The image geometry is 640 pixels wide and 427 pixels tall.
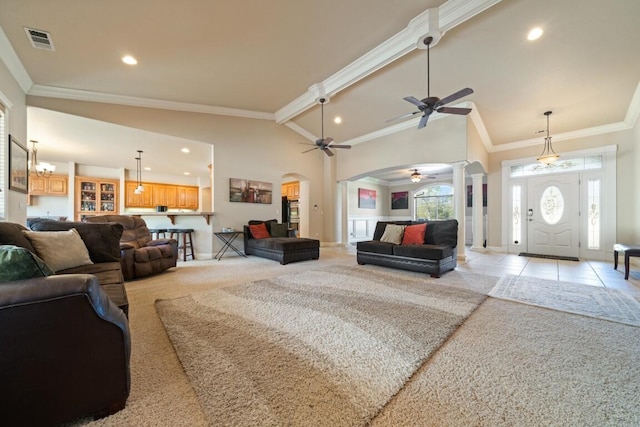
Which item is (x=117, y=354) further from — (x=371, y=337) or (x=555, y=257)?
(x=555, y=257)

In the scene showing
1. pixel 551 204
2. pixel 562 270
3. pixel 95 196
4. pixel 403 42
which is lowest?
pixel 562 270

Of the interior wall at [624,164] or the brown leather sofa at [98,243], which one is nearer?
the brown leather sofa at [98,243]

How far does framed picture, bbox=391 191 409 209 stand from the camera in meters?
10.9

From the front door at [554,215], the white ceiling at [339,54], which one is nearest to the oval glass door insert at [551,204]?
the front door at [554,215]

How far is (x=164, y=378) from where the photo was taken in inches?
57.7

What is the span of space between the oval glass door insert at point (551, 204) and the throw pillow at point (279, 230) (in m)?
6.54

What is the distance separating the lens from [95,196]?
24.3 ft

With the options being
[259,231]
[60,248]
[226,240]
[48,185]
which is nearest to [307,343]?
[60,248]

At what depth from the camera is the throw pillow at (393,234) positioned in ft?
14.9

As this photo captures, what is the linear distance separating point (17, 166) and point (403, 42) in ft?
19.6

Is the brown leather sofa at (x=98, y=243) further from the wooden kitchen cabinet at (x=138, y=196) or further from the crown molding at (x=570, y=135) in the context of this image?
the crown molding at (x=570, y=135)

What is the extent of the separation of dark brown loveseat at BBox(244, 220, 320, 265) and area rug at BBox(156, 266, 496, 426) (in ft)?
5.50

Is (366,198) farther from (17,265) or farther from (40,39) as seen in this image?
(17,265)

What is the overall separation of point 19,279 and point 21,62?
4452mm
